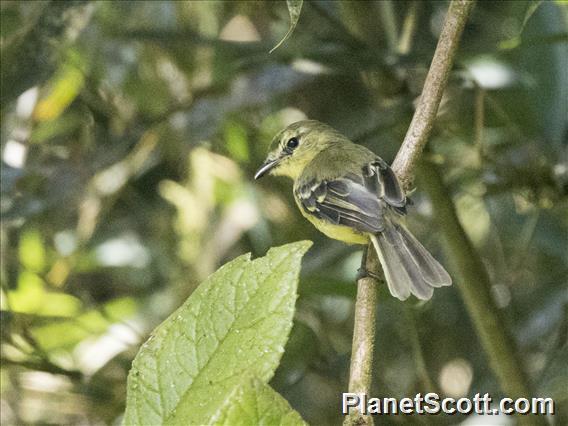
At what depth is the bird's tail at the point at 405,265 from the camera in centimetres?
249

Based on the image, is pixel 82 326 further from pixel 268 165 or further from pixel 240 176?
pixel 240 176

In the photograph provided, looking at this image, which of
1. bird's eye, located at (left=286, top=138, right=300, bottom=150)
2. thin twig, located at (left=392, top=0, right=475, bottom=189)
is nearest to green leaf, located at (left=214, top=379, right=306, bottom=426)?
thin twig, located at (left=392, top=0, right=475, bottom=189)

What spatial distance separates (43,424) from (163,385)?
128 inches

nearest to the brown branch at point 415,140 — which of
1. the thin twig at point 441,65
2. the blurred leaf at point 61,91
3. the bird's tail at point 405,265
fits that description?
the thin twig at point 441,65

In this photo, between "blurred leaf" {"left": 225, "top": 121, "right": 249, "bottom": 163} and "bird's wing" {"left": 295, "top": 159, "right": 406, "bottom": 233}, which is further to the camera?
"blurred leaf" {"left": 225, "top": 121, "right": 249, "bottom": 163}

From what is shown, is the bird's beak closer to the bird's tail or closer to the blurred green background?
the blurred green background

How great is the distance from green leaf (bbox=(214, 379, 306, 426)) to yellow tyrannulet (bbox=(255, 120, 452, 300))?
1.21 m

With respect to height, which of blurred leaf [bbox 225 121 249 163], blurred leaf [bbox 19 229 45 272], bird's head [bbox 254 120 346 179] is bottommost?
blurred leaf [bbox 19 229 45 272]

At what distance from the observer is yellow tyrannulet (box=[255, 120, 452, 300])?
2.59 meters

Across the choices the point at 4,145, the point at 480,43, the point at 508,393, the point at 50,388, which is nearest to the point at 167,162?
the point at 4,145

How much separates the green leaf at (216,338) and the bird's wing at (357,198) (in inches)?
54.4

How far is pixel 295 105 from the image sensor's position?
184 inches

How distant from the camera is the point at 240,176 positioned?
15.1ft

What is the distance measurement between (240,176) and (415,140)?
255 cm
